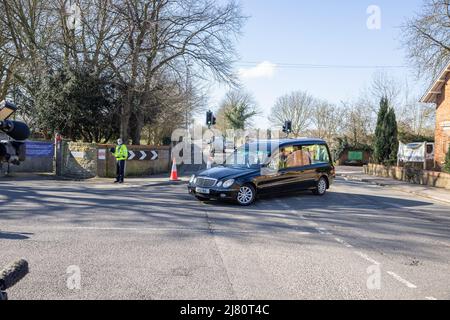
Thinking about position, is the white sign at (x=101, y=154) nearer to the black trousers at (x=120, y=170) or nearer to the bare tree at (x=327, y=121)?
the black trousers at (x=120, y=170)

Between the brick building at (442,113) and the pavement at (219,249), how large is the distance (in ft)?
54.5

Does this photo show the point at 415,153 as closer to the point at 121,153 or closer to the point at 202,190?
the point at 121,153

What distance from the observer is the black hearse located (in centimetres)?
1120

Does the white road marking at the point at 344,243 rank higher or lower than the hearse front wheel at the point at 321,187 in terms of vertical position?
lower

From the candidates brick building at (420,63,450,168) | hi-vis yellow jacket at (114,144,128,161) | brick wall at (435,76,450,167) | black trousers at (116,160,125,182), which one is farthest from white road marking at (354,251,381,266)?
brick wall at (435,76,450,167)

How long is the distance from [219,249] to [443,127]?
24.8 m

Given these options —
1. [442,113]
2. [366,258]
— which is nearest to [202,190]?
[366,258]

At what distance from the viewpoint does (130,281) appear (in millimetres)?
4902

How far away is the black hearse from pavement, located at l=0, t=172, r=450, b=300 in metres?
0.43

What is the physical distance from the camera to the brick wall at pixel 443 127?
26391 millimetres

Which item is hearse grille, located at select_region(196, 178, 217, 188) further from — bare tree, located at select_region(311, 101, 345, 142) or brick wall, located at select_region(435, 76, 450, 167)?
bare tree, located at select_region(311, 101, 345, 142)

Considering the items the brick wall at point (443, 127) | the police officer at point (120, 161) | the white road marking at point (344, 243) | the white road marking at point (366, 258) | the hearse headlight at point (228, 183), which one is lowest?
the white road marking at point (366, 258)

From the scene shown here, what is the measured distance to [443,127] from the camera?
26.8 meters

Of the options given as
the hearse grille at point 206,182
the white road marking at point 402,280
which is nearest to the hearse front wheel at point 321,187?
the hearse grille at point 206,182
